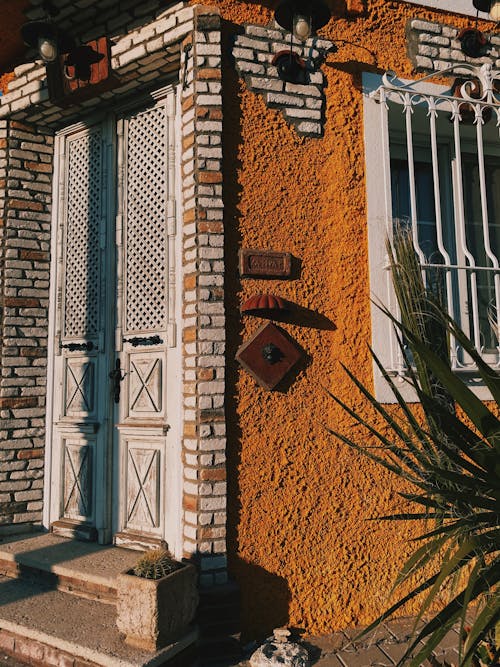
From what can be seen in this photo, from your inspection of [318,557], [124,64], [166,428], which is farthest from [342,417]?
[124,64]

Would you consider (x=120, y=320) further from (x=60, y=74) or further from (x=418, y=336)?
(x=418, y=336)

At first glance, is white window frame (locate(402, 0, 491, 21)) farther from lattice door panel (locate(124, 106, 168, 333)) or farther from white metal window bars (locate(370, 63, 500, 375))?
lattice door panel (locate(124, 106, 168, 333))

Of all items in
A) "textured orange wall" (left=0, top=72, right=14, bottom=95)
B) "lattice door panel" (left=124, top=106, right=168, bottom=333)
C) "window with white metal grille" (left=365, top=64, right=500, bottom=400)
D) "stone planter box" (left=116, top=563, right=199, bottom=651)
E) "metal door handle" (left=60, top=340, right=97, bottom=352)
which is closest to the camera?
"stone planter box" (left=116, top=563, right=199, bottom=651)

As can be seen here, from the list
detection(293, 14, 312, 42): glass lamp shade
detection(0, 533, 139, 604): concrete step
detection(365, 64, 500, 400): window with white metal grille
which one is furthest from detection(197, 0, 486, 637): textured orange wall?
detection(0, 533, 139, 604): concrete step

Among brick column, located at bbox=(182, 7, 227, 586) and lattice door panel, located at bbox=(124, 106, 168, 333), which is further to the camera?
lattice door panel, located at bbox=(124, 106, 168, 333)

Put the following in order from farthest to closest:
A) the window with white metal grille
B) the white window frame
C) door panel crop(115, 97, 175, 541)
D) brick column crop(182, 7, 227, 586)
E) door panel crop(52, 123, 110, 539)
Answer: door panel crop(52, 123, 110, 539), the white window frame, door panel crop(115, 97, 175, 541), the window with white metal grille, brick column crop(182, 7, 227, 586)

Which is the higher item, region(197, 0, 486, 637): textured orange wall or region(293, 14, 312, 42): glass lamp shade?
region(293, 14, 312, 42): glass lamp shade

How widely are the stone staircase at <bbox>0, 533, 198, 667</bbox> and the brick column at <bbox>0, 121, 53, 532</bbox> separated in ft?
1.50

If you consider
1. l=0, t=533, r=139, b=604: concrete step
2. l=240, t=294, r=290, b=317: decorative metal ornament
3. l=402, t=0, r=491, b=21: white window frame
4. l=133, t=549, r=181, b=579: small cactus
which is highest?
l=402, t=0, r=491, b=21: white window frame

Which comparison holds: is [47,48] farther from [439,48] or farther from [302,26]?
[439,48]

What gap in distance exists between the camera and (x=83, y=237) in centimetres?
480

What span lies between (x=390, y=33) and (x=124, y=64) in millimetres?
2017

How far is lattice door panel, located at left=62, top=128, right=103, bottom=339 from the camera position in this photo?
4711mm

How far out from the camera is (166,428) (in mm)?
4070
